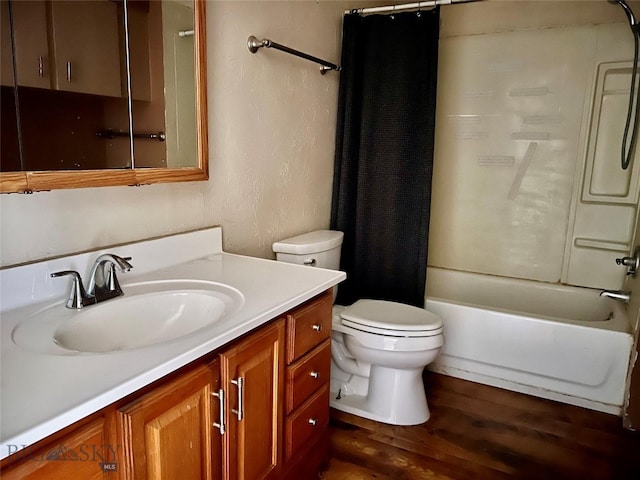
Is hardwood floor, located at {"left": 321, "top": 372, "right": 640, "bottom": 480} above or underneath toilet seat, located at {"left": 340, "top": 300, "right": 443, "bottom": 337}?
underneath

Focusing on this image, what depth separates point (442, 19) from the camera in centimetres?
291

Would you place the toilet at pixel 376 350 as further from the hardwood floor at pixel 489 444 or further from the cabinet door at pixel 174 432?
the cabinet door at pixel 174 432

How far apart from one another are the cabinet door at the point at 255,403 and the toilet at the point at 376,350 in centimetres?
75

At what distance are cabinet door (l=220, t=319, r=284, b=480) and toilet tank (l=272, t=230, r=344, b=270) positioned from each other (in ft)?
2.59

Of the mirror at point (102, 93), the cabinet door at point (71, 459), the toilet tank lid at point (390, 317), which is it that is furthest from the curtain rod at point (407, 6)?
the cabinet door at point (71, 459)

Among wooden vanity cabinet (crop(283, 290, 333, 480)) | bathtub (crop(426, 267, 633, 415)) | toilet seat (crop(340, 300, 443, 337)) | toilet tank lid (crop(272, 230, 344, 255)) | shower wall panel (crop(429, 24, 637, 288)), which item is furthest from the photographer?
shower wall panel (crop(429, 24, 637, 288))

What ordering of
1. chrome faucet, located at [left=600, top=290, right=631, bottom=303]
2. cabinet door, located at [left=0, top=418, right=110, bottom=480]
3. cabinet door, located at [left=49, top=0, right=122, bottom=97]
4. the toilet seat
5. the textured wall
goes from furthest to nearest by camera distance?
chrome faucet, located at [left=600, top=290, right=631, bottom=303] → the toilet seat → the textured wall → cabinet door, located at [left=49, top=0, right=122, bottom=97] → cabinet door, located at [left=0, top=418, right=110, bottom=480]

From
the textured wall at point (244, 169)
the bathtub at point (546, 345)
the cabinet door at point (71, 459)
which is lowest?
the bathtub at point (546, 345)

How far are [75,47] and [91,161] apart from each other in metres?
0.30

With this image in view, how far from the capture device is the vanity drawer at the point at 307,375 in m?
1.46

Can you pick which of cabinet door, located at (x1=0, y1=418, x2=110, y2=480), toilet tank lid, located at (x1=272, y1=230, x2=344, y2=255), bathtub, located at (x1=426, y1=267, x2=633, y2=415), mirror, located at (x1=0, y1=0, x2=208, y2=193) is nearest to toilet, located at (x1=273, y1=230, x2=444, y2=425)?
toilet tank lid, located at (x1=272, y1=230, x2=344, y2=255)

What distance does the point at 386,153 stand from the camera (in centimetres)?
254

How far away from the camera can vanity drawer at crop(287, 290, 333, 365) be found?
4.64 ft

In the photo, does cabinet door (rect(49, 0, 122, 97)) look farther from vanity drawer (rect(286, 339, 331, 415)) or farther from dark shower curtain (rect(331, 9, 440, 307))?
dark shower curtain (rect(331, 9, 440, 307))
